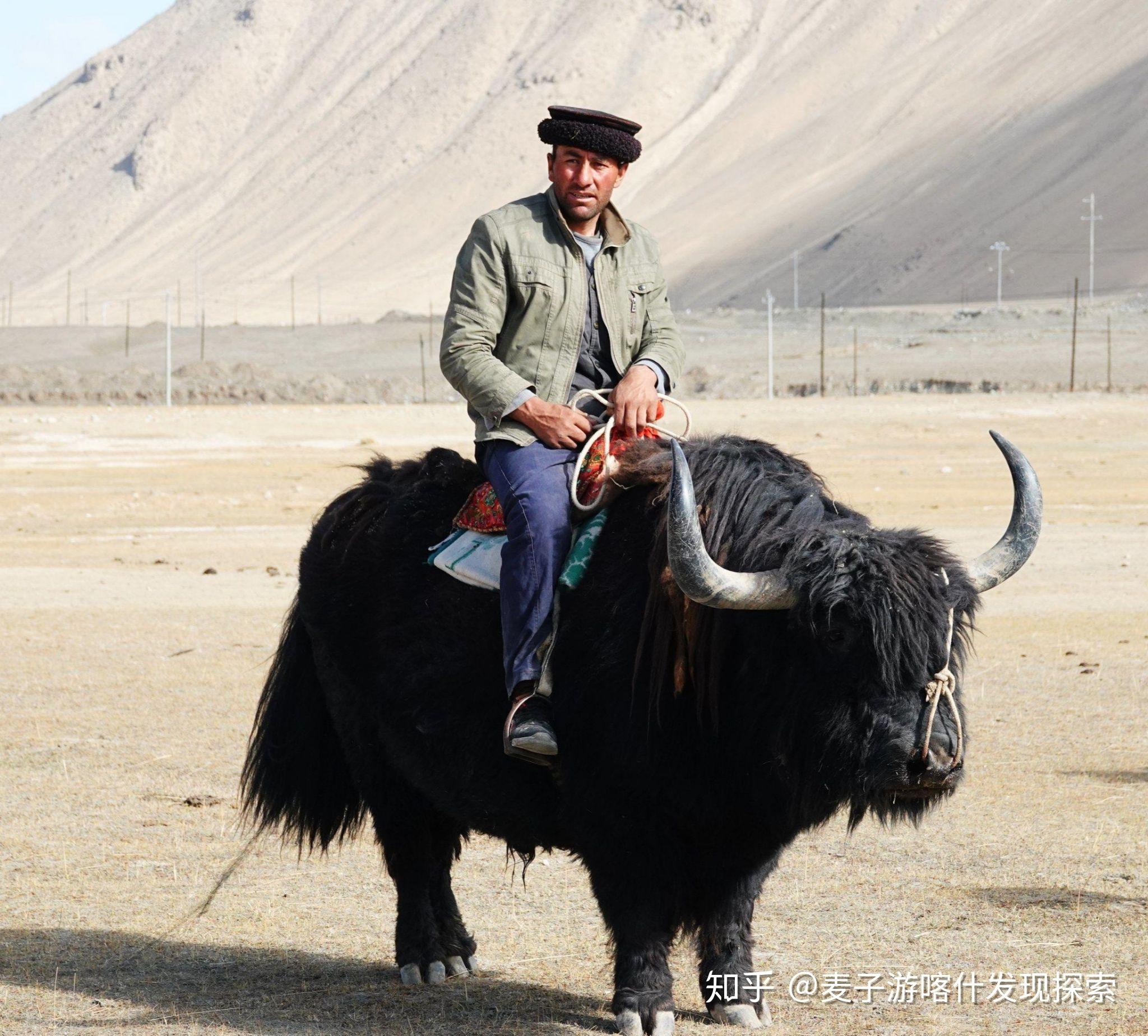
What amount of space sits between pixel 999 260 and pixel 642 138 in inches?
2037

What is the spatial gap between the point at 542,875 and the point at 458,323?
2.38 m

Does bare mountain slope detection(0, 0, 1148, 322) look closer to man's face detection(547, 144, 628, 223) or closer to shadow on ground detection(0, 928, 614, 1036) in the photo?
man's face detection(547, 144, 628, 223)

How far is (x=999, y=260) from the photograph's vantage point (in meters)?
111

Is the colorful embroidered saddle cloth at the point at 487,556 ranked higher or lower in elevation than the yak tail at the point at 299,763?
higher

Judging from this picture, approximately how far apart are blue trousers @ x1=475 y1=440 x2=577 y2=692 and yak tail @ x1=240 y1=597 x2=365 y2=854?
126 centimetres

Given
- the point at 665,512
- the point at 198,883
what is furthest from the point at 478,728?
the point at 198,883

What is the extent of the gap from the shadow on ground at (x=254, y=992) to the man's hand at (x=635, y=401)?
173cm

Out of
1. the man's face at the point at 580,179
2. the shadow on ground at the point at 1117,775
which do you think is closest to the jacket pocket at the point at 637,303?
the man's face at the point at 580,179

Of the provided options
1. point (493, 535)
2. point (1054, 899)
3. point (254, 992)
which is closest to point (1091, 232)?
point (1054, 899)

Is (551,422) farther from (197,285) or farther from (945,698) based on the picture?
(197,285)

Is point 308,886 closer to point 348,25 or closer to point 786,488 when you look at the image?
point 786,488

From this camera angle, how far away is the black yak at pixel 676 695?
161 inches

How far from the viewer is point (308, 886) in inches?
242

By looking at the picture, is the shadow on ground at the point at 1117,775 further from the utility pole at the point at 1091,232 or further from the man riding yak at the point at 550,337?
the utility pole at the point at 1091,232
